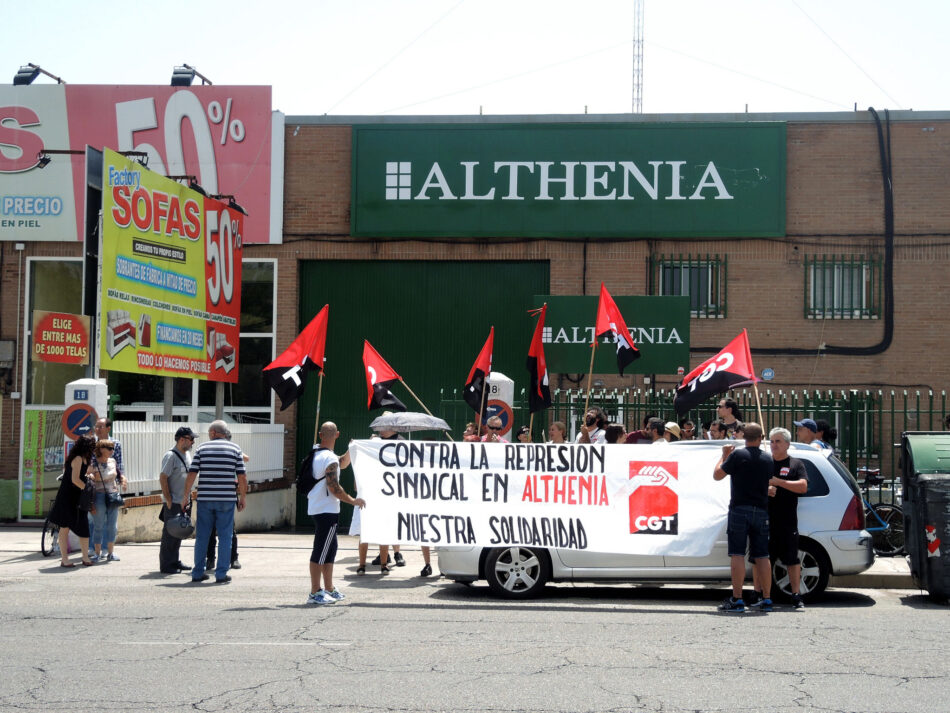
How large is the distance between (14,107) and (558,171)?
10712 mm

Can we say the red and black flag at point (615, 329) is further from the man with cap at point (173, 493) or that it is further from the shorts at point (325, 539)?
the shorts at point (325, 539)

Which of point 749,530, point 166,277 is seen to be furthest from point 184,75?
point 749,530

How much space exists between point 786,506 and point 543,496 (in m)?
2.37

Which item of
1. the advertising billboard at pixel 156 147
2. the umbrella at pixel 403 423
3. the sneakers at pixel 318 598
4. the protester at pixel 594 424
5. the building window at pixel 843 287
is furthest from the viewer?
the advertising billboard at pixel 156 147

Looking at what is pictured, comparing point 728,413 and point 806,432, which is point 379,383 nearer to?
point 728,413

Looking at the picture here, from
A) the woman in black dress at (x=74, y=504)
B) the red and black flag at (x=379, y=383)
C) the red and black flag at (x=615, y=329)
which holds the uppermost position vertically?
the red and black flag at (x=615, y=329)

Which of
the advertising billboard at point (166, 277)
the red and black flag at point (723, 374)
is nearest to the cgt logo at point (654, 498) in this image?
the red and black flag at point (723, 374)

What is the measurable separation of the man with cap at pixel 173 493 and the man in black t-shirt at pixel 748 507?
6314mm

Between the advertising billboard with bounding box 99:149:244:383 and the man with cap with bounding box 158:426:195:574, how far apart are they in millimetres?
2771

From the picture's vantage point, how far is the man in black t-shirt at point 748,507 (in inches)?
410

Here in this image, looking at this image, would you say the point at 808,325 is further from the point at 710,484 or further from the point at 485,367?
the point at 710,484

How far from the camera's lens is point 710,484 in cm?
1120

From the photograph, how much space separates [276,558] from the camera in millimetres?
15273

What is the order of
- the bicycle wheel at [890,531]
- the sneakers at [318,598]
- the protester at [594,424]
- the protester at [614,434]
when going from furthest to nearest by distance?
the bicycle wheel at [890,531], the protester at [594,424], the protester at [614,434], the sneakers at [318,598]
